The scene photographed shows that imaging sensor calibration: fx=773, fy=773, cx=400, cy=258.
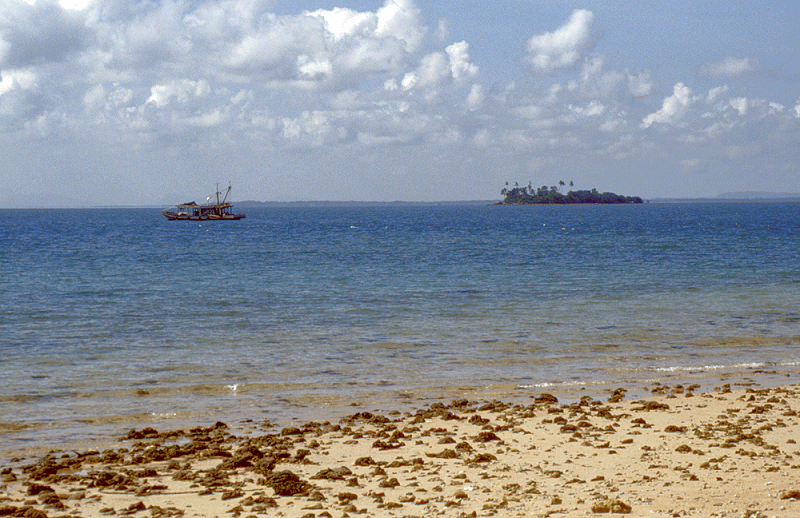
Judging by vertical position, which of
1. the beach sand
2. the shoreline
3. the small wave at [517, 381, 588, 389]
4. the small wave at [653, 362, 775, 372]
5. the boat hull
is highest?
the boat hull

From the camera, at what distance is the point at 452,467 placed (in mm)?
9469

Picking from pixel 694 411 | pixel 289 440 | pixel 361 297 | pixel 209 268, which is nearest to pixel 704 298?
pixel 361 297

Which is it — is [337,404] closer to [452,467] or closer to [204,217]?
[452,467]

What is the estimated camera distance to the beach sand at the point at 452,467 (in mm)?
8047

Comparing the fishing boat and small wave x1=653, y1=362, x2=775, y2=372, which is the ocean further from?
the fishing boat

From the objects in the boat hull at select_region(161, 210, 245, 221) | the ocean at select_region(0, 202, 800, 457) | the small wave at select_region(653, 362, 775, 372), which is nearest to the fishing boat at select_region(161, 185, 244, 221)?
the boat hull at select_region(161, 210, 245, 221)

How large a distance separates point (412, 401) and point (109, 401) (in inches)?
217

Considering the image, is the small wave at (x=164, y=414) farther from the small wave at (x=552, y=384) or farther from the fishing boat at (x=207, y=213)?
the fishing boat at (x=207, y=213)

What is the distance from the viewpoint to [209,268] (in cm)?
4538

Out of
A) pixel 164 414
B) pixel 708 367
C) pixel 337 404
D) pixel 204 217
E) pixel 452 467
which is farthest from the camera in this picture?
pixel 204 217

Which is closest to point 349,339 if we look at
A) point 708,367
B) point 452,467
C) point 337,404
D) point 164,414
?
point 337,404

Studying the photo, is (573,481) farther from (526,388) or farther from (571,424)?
(526,388)

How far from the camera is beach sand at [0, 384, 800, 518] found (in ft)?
26.4

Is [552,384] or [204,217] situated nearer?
[552,384]
